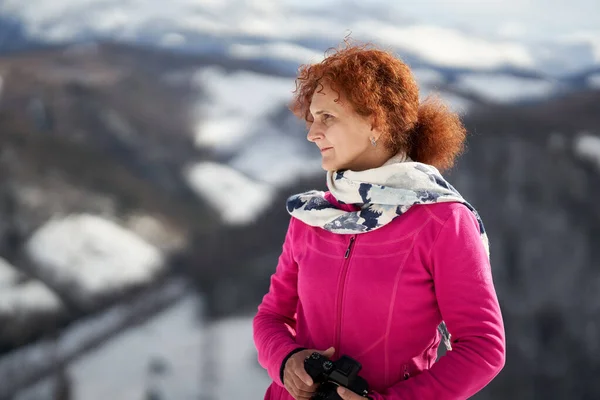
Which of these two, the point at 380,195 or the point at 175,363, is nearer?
the point at 380,195

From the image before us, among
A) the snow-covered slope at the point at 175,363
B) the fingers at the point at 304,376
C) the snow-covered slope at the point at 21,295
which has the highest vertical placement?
the fingers at the point at 304,376

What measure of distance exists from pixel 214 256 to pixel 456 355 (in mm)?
2355

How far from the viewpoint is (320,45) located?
3.31m

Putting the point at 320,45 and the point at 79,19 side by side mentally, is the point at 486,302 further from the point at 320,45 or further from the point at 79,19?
the point at 79,19

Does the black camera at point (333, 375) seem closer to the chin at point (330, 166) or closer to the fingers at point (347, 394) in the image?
the fingers at point (347, 394)

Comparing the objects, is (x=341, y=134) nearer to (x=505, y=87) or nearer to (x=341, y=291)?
(x=341, y=291)

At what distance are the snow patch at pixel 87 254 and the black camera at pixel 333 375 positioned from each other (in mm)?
2198

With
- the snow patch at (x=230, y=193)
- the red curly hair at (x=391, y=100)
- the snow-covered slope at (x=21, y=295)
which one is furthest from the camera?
the snow patch at (x=230, y=193)

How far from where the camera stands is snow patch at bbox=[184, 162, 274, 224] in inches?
127

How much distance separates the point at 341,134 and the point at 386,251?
0.64 ft

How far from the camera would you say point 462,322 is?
938mm

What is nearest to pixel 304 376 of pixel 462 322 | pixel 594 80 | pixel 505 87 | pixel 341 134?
pixel 462 322

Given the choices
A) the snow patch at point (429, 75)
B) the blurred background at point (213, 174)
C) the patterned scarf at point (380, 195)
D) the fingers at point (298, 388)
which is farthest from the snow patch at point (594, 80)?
the fingers at point (298, 388)

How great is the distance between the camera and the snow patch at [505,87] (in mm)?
3369
